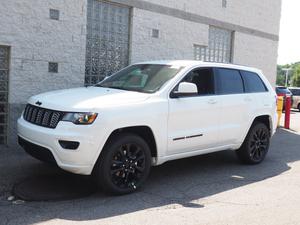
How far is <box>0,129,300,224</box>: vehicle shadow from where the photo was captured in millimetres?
4727

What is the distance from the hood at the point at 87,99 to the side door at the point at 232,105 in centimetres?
164

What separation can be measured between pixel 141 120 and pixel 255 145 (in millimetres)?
3015

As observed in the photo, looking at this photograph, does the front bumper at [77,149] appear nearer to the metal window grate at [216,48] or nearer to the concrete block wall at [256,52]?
the metal window grate at [216,48]

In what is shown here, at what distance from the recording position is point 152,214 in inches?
189

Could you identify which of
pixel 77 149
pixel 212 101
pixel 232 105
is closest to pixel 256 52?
pixel 232 105

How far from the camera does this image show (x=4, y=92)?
26.6ft

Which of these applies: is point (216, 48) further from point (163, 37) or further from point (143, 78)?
point (143, 78)

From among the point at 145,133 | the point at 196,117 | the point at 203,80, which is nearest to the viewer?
the point at 145,133

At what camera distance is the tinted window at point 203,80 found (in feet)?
21.3

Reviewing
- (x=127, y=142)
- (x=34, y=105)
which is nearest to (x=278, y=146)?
(x=127, y=142)

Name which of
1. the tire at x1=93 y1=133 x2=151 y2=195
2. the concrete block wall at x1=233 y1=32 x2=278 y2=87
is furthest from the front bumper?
the concrete block wall at x1=233 y1=32 x2=278 y2=87

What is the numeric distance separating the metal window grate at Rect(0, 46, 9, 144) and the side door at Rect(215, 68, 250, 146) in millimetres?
4025

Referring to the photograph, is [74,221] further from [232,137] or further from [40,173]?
[232,137]

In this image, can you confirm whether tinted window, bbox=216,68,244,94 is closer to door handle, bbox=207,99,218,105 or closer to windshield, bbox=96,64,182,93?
door handle, bbox=207,99,218,105
